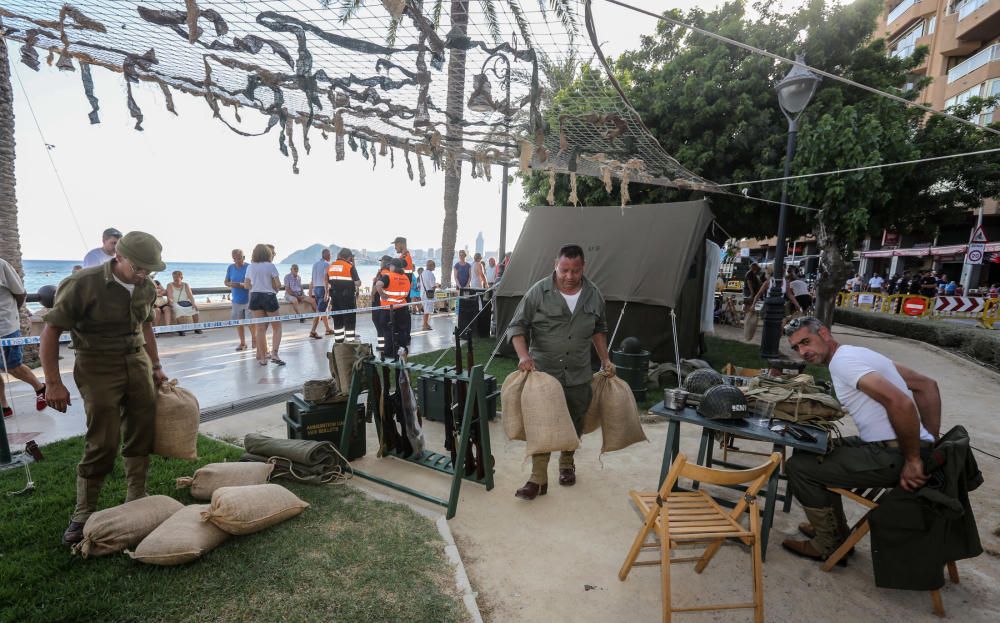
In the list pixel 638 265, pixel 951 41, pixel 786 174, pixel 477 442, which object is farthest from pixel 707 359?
pixel 951 41

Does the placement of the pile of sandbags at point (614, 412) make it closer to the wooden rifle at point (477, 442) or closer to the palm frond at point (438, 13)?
the wooden rifle at point (477, 442)

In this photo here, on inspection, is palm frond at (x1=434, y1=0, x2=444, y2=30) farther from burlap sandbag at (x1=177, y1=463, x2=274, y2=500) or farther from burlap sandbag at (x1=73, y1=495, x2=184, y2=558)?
burlap sandbag at (x1=73, y1=495, x2=184, y2=558)

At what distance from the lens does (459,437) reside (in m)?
3.28

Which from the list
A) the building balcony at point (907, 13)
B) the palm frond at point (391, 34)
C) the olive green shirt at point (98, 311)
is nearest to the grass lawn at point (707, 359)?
the olive green shirt at point (98, 311)

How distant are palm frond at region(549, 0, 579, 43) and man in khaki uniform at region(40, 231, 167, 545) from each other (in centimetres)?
274

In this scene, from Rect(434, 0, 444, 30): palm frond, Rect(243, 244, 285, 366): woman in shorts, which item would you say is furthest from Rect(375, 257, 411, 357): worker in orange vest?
Rect(434, 0, 444, 30): palm frond

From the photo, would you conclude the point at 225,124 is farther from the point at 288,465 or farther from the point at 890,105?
the point at 890,105

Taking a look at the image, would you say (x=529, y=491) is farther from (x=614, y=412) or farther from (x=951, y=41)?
(x=951, y=41)

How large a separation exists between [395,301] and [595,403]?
4.43 meters

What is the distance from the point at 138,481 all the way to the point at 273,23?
3081 millimetres

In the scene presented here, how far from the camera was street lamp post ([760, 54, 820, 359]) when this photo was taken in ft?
19.3

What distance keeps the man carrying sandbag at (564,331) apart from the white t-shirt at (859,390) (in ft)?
4.50

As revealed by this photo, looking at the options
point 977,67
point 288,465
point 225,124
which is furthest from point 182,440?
point 977,67

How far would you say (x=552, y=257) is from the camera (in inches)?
294
